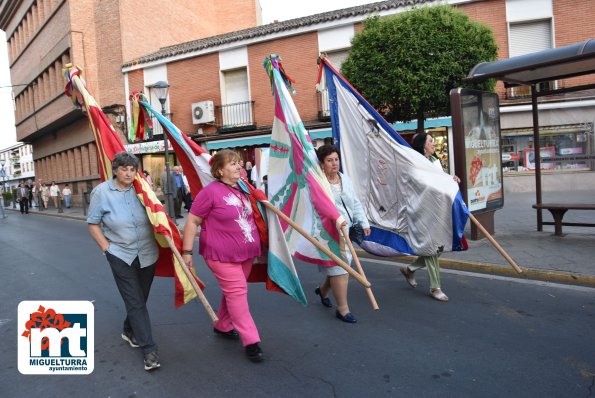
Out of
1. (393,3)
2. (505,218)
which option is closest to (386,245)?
(505,218)

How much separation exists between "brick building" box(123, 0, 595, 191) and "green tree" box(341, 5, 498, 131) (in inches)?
106

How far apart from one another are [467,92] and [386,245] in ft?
12.2

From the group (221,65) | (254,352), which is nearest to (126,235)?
(254,352)

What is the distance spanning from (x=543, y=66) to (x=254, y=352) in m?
5.89

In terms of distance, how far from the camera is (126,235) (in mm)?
3588

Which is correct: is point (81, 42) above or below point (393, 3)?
above

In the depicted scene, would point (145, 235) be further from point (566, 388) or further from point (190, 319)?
point (566, 388)

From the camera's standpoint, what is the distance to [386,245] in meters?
5.41

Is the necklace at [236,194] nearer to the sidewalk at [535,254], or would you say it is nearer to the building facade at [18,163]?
the sidewalk at [535,254]

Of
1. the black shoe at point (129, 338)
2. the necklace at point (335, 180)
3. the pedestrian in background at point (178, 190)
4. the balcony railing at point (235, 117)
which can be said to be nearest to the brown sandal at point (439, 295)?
the necklace at point (335, 180)

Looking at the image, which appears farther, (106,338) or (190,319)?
(190,319)

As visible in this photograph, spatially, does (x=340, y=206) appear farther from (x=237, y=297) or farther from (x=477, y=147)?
(x=477, y=147)

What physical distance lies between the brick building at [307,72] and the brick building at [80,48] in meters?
1.85

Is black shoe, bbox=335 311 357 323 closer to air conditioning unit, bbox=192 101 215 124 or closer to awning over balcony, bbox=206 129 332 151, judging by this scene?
awning over balcony, bbox=206 129 332 151
